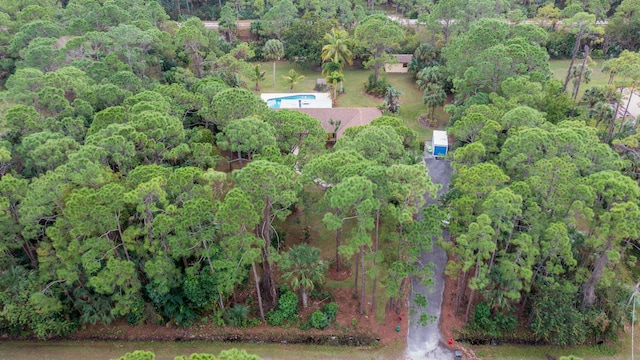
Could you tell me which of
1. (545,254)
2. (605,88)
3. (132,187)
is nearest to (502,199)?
(545,254)

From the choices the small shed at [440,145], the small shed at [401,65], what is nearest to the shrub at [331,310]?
the small shed at [440,145]

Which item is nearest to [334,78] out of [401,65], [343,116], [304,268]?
[343,116]

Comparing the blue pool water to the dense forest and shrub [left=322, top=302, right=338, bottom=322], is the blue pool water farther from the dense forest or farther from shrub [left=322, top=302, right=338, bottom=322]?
shrub [left=322, top=302, right=338, bottom=322]

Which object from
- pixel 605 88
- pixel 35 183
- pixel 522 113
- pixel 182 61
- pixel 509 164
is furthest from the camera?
pixel 182 61

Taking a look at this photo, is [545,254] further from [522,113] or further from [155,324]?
[155,324]

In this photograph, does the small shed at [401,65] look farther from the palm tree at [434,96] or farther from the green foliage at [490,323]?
the green foliage at [490,323]

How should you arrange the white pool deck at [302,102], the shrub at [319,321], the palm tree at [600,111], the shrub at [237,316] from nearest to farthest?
the shrub at [319,321], the shrub at [237,316], the palm tree at [600,111], the white pool deck at [302,102]

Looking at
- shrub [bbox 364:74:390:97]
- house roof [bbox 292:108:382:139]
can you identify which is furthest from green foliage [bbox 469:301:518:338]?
shrub [bbox 364:74:390:97]
